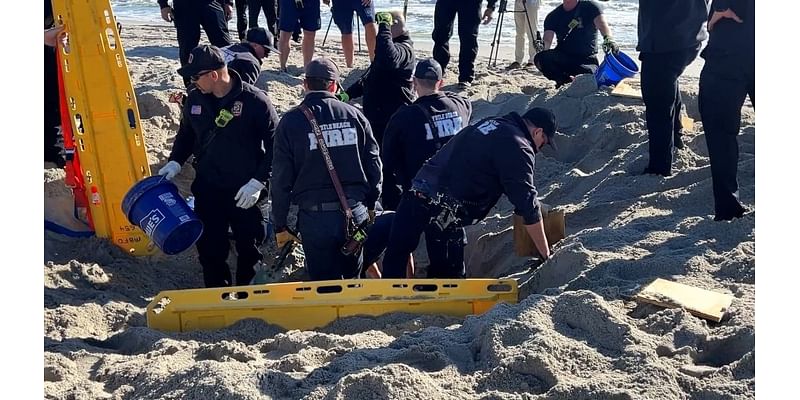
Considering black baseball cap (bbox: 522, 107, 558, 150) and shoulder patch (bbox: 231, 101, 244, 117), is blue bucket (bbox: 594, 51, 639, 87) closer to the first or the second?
black baseball cap (bbox: 522, 107, 558, 150)

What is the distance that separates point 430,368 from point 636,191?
3.50m

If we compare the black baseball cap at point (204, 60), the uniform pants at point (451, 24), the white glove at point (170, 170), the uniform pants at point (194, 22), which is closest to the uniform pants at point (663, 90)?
the black baseball cap at point (204, 60)

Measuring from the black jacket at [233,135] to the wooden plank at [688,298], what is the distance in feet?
8.39

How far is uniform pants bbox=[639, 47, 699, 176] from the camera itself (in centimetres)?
701

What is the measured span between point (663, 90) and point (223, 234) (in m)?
3.31

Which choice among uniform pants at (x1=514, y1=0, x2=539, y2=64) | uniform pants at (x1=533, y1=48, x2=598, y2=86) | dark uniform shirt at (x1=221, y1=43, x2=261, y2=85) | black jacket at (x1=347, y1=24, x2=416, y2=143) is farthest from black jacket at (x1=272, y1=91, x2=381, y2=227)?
uniform pants at (x1=514, y1=0, x2=539, y2=64)

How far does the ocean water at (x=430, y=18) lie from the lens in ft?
60.3

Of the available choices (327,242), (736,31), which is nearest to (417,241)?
(327,242)

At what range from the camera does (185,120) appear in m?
6.25

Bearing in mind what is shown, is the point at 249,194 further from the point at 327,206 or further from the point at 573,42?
the point at 573,42

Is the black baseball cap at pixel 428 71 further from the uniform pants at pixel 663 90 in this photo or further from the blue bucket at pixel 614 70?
the blue bucket at pixel 614 70

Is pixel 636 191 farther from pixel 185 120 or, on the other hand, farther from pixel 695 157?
pixel 185 120

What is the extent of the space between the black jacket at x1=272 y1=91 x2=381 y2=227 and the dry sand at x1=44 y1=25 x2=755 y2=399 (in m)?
0.87

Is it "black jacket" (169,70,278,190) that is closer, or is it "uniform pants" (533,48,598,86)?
"black jacket" (169,70,278,190)
